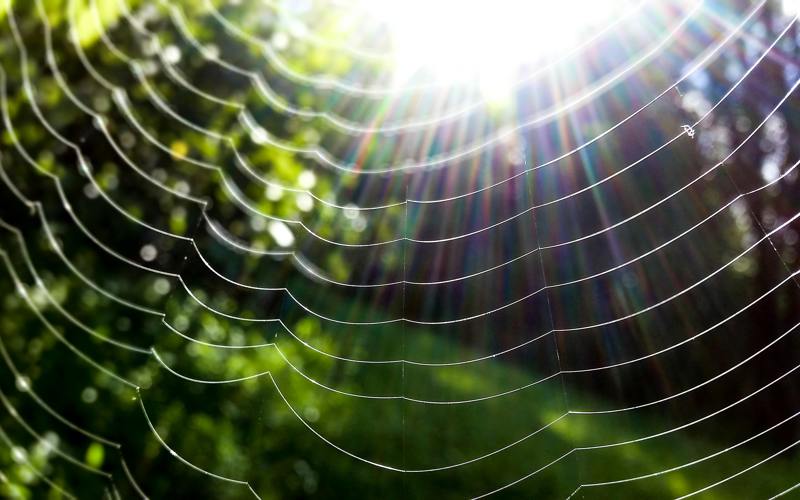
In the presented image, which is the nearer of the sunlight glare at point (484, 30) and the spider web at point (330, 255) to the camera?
the sunlight glare at point (484, 30)

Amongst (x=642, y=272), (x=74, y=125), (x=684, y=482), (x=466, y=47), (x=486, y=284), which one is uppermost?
(x=642, y=272)

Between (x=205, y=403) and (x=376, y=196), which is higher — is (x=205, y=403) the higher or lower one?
the lower one

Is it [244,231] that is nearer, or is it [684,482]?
[244,231]

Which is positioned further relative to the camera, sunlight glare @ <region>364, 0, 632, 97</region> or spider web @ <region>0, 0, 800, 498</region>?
spider web @ <region>0, 0, 800, 498</region>

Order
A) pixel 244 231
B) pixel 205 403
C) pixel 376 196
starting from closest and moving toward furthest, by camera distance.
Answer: pixel 205 403
pixel 244 231
pixel 376 196

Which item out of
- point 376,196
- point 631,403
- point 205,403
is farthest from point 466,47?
point 631,403

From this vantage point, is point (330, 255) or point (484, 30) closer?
point (484, 30)

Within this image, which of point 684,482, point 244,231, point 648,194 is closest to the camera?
point 244,231

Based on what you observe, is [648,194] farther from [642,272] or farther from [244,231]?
[244,231]
